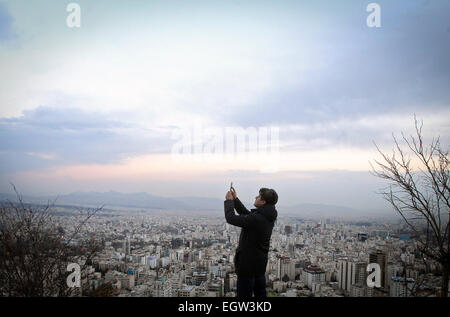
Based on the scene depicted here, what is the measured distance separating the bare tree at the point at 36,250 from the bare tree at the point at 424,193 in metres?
3.07

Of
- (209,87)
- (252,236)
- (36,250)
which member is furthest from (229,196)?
(209,87)

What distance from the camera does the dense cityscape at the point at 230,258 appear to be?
3.00 meters

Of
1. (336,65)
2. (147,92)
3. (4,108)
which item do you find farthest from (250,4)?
(4,108)

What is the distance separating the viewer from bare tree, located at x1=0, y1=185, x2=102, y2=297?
8.04 ft

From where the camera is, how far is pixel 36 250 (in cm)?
254

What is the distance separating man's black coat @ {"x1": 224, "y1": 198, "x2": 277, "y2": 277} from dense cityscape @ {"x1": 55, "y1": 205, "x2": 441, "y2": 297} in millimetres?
1158

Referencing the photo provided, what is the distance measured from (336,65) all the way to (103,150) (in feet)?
11.4

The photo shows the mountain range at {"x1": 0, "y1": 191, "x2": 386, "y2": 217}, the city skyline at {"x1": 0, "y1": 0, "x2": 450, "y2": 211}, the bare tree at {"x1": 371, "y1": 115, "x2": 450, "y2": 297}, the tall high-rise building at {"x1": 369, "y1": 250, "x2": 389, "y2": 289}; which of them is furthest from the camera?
the city skyline at {"x1": 0, "y1": 0, "x2": 450, "y2": 211}

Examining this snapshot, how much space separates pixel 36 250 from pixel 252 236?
1984 mm

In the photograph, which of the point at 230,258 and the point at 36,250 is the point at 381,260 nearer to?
the point at 230,258

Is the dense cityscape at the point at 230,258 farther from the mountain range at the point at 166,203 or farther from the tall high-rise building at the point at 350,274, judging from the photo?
the mountain range at the point at 166,203

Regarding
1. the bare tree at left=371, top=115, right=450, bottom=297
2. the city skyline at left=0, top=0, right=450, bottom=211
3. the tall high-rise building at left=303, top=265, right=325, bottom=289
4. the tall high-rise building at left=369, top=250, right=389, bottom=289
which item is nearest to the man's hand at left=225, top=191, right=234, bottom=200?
the city skyline at left=0, top=0, right=450, bottom=211

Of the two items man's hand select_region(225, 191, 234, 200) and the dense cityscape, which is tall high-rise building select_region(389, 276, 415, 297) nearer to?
the dense cityscape

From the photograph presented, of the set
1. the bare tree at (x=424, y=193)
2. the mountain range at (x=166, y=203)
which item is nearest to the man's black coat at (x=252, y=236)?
the mountain range at (x=166, y=203)
